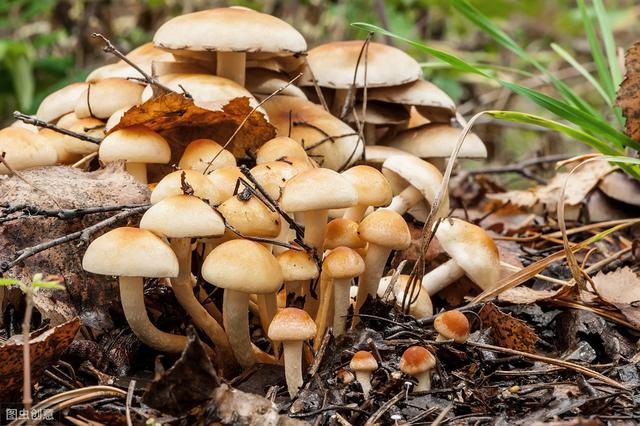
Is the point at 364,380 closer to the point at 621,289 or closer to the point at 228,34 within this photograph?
the point at 621,289

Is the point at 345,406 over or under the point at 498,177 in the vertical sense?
over

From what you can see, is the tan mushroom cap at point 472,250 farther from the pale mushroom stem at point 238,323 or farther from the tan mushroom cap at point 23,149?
the tan mushroom cap at point 23,149

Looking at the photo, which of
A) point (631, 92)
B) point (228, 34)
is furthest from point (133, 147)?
point (631, 92)

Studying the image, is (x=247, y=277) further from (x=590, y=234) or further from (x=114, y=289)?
(x=590, y=234)

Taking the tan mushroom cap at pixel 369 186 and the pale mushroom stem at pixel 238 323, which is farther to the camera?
the tan mushroom cap at pixel 369 186

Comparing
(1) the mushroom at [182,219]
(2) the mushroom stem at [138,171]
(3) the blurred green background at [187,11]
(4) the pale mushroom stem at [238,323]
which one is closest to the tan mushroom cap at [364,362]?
(4) the pale mushroom stem at [238,323]

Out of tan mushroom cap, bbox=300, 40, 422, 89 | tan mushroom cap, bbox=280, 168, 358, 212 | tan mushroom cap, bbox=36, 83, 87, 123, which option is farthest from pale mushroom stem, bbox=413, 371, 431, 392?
tan mushroom cap, bbox=36, 83, 87, 123

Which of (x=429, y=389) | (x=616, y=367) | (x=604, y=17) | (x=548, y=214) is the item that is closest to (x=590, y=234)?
(x=548, y=214)
